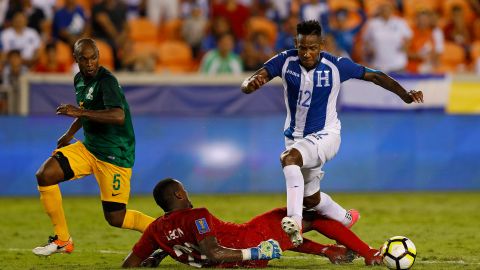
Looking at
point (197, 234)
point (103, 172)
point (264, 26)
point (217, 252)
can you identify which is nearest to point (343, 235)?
point (217, 252)

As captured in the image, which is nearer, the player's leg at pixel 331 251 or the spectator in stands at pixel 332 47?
the player's leg at pixel 331 251

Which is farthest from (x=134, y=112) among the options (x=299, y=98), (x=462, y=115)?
(x=299, y=98)

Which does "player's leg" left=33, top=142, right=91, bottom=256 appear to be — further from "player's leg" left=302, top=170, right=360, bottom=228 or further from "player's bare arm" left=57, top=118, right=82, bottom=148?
"player's leg" left=302, top=170, right=360, bottom=228

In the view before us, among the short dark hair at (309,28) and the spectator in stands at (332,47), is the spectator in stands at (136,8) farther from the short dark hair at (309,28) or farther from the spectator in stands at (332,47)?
the short dark hair at (309,28)

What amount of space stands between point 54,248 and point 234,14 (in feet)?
35.2

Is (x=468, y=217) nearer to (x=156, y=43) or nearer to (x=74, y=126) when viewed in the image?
(x=74, y=126)

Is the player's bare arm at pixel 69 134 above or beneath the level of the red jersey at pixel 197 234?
above

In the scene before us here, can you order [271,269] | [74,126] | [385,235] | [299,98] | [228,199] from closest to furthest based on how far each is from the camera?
[271,269] → [299,98] → [74,126] → [385,235] → [228,199]

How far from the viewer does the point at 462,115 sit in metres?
16.1

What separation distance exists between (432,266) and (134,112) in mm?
8368

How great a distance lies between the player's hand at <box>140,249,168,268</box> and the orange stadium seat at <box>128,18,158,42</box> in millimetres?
11018

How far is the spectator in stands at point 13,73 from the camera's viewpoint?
16.0 meters

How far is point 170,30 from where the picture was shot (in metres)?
19.5

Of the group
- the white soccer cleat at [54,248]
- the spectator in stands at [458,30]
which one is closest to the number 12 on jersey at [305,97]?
the white soccer cleat at [54,248]
